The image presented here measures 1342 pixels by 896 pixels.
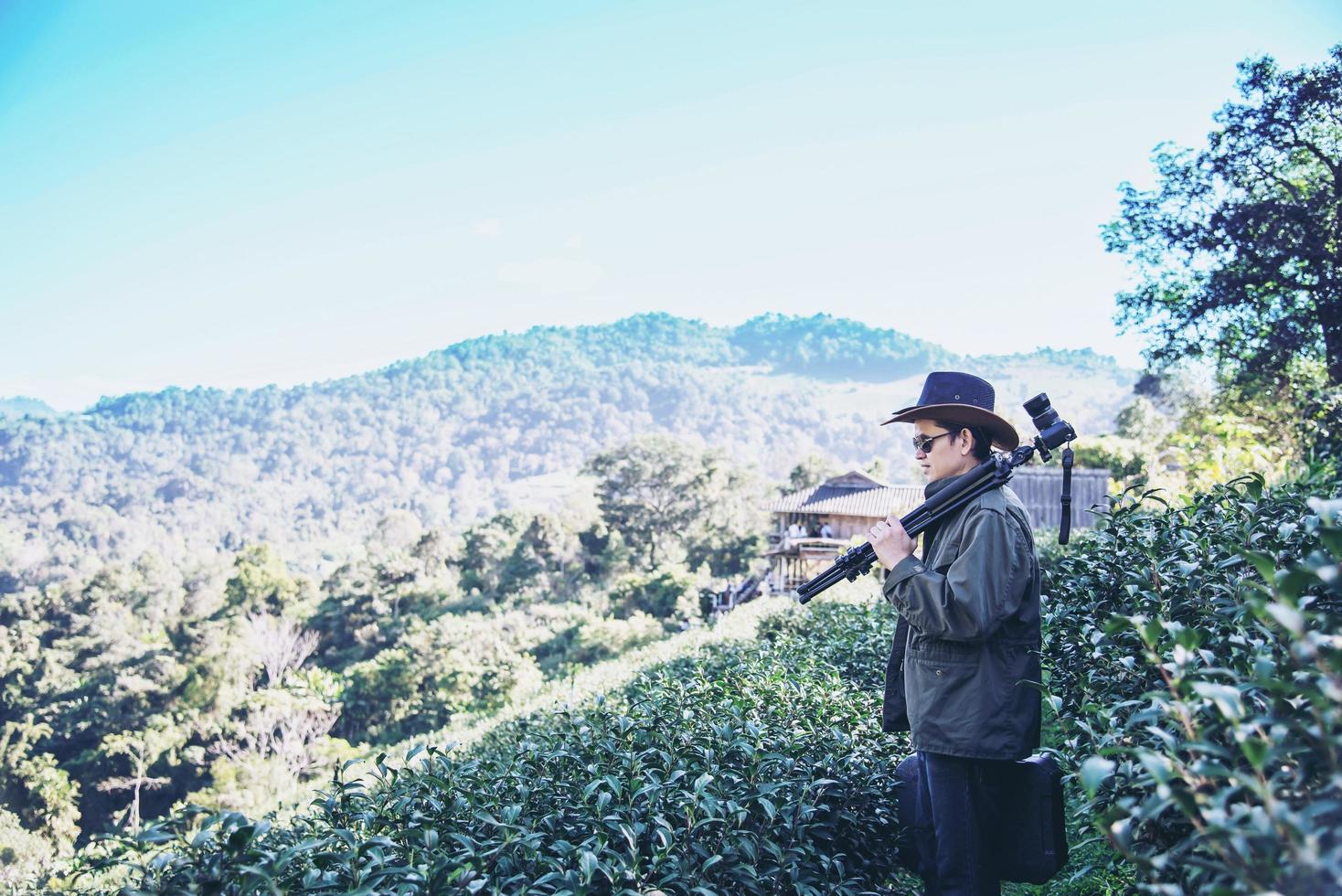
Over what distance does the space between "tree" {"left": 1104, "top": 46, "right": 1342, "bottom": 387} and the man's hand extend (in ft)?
25.3

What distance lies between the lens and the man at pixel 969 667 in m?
2.24

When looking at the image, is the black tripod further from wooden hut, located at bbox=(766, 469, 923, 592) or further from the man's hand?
wooden hut, located at bbox=(766, 469, 923, 592)

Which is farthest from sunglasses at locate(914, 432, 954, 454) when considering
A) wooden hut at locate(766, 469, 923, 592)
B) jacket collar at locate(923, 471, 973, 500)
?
wooden hut at locate(766, 469, 923, 592)

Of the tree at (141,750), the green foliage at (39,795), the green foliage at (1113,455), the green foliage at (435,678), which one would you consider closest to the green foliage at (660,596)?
the green foliage at (435,678)

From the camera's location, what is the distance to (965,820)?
7.59 ft

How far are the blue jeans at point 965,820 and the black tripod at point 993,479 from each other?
24.8 inches

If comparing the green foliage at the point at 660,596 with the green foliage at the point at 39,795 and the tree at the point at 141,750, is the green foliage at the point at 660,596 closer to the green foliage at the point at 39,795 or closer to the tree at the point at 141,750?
the tree at the point at 141,750

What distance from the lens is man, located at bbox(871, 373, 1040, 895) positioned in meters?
2.24

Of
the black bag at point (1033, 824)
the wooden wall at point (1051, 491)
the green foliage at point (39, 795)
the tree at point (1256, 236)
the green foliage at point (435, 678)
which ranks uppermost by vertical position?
the tree at point (1256, 236)

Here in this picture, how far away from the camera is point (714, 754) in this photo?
2596mm

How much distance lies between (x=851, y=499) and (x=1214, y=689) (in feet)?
98.7

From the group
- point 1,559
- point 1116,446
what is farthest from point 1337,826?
point 1,559

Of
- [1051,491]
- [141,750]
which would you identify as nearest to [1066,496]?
[1051,491]

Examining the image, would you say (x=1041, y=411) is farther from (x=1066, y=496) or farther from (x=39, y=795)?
(x=39, y=795)
